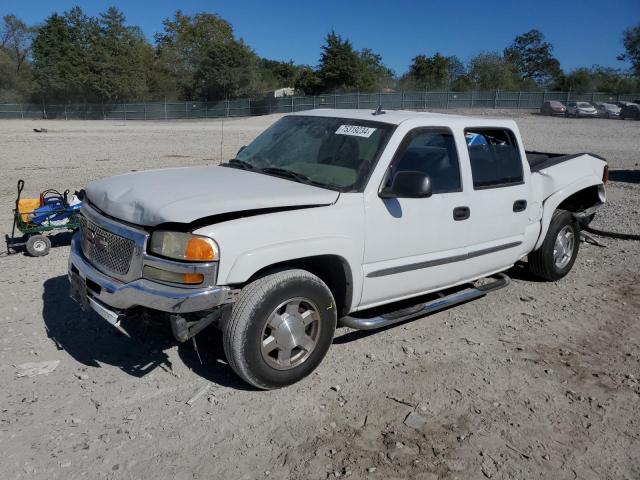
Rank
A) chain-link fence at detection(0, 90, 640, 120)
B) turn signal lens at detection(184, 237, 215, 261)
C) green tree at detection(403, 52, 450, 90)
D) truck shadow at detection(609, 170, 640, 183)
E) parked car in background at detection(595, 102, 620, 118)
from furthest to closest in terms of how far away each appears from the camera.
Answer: green tree at detection(403, 52, 450, 90) → chain-link fence at detection(0, 90, 640, 120) → parked car in background at detection(595, 102, 620, 118) → truck shadow at detection(609, 170, 640, 183) → turn signal lens at detection(184, 237, 215, 261)

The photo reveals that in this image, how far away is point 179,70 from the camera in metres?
67.9

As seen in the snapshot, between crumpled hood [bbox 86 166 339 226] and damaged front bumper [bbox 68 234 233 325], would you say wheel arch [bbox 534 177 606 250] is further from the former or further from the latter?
damaged front bumper [bbox 68 234 233 325]

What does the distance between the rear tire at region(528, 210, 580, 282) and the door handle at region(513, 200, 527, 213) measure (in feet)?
2.87

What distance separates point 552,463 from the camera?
321 cm

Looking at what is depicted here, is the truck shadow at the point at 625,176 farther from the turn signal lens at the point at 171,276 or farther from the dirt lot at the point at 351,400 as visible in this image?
the turn signal lens at the point at 171,276

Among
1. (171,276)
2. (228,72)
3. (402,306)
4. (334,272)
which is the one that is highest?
(228,72)

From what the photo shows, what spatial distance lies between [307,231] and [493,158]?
2264 millimetres

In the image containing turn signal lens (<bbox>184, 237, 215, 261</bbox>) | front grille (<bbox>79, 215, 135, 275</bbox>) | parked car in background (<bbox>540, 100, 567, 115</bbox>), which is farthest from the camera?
parked car in background (<bbox>540, 100, 567, 115</bbox>)

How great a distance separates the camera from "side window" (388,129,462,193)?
174 inches

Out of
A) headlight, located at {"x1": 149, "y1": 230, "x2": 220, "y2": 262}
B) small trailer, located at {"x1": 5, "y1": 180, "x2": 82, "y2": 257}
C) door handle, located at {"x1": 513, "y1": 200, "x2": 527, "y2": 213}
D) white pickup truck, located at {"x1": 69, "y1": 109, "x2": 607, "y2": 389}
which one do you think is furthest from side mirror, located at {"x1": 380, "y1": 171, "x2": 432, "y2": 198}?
small trailer, located at {"x1": 5, "y1": 180, "x2": 82, "y2": 257}

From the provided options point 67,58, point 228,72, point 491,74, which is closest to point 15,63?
point 67,58

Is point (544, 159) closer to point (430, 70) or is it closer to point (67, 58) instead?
point (67, 58)

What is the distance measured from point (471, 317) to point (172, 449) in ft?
10.3

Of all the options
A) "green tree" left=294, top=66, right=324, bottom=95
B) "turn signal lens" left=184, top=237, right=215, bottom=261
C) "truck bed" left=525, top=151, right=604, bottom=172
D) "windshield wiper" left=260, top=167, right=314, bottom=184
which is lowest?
"turn signal lens" left=184, top=237, right=215, bottom=261
